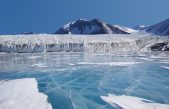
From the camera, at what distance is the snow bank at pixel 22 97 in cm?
819

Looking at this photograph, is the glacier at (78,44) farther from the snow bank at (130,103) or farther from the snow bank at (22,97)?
the snow bank at (130,103)

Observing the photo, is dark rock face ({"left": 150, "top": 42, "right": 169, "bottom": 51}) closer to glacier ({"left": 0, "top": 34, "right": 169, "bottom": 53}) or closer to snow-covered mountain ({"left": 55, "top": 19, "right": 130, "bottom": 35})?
glacier ({"left": 0, "top": 34, "right": 169, "bottom": 53})

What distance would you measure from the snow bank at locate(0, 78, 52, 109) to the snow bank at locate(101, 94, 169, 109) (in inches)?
69.5

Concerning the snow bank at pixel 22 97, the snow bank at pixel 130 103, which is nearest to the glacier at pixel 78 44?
the snow bank at pixel 22 97

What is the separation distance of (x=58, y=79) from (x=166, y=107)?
638 centimetres

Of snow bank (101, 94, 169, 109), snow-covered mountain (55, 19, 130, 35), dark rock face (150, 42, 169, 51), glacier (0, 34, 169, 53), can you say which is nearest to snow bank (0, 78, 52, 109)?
snow bank (101, 94, 169, 109)

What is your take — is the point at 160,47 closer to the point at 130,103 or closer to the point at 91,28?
the point at 130,103

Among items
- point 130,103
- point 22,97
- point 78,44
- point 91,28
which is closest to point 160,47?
point 78,44

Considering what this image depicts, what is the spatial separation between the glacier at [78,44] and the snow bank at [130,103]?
3754 centimetres

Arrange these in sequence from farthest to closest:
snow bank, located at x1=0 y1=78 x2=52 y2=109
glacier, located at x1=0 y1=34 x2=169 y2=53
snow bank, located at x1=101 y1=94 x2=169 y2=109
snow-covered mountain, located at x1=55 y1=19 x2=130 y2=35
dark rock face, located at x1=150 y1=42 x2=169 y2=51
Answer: snow-covered mountain, located at x1=55 y1=19 x2=130 y2=35
dark rock face, located at x1=150 y1=42 x2=169 y2=51
glacier, located at x1=0 y1=34 x2=169 y2=53
snow bank, located at x1=0 y1=78 x2=52 y2=109
snow bank, located at x1=101 y1=94 x2=169 y2=109

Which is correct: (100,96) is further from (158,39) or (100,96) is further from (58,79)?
(158,39)

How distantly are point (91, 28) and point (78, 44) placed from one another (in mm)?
73605

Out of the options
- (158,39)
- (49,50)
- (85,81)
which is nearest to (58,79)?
(85,81)

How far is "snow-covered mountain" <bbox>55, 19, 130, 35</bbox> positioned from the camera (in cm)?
10994
